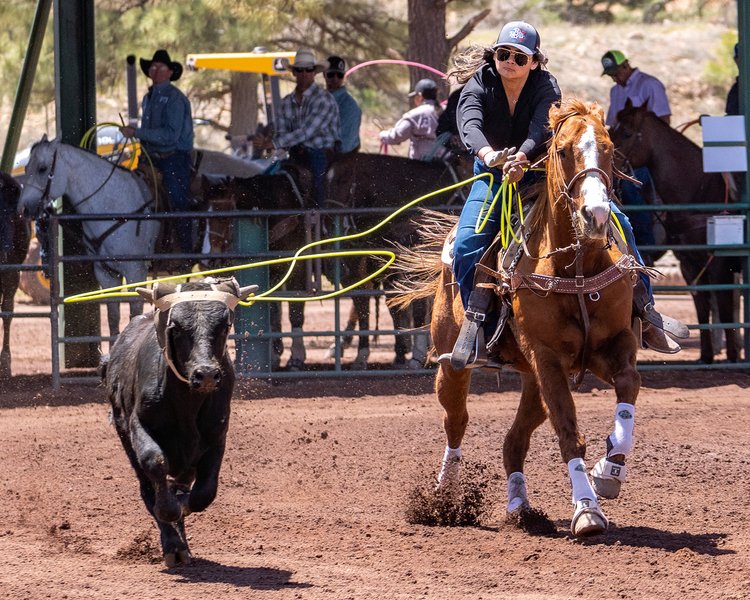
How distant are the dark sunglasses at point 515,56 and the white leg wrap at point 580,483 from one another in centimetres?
209

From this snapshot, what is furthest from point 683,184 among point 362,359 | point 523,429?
point 523,429

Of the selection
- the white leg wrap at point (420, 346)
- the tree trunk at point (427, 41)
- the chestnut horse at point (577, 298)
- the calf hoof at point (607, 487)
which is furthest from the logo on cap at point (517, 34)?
the tree trunk at point (427, 41)

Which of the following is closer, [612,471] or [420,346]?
[612,471]

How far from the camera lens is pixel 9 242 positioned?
12.8 metres

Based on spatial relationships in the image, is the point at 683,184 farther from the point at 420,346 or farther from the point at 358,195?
the point at 358,195

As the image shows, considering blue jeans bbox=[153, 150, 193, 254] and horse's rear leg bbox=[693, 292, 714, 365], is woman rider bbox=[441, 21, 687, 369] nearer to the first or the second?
horse's rear leg bbox=[693, 292, 714, 365]

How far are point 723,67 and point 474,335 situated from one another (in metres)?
31.2

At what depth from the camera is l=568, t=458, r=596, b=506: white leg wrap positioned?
5954mm

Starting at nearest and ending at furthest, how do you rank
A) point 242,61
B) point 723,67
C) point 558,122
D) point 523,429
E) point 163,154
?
point 558,122, point 523,429, point 163,154, point 242,61, point 723,67

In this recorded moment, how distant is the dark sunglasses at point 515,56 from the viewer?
6648 mm

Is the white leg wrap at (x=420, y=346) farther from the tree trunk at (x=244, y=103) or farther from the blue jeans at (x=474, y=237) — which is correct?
the tree trunk at (x=244, y=103)

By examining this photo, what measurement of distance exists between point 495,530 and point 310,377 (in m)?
5.60

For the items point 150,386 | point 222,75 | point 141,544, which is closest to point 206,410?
point 150,386

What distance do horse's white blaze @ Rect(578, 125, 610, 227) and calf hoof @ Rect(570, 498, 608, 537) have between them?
130 cm
